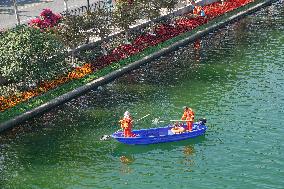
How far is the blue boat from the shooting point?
115 feet

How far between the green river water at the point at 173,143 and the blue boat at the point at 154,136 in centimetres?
47

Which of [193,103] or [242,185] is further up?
[193,103]

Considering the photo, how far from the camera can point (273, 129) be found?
1396 inches

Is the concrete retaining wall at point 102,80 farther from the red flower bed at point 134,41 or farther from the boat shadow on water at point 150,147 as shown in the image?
the boat shadow on water at point 150,147

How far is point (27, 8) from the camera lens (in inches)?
2677

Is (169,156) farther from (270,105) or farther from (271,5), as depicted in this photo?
(271,5)

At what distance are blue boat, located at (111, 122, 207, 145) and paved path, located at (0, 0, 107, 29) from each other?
3061cm

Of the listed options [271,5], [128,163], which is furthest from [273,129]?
[271,5]

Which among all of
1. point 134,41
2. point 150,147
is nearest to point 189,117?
point 150,147

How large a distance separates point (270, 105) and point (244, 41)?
796 inches

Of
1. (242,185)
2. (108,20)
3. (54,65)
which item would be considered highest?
(108,20)

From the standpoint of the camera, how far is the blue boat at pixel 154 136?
115ft

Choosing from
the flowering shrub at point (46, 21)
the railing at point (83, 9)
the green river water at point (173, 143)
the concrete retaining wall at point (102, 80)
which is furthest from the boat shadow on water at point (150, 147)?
the flowering shrub at point (46, 21)

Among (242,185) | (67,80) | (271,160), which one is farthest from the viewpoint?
(67,80)
